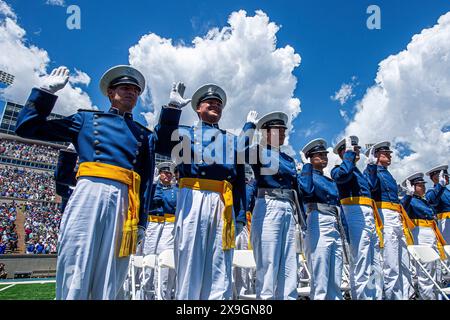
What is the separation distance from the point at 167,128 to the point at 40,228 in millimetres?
31364

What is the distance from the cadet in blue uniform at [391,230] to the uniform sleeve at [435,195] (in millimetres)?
2854

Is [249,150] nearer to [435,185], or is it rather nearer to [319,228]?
[319,228]

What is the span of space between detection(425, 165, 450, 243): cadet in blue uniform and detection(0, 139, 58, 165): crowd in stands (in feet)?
176

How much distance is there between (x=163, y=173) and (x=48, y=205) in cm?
3458

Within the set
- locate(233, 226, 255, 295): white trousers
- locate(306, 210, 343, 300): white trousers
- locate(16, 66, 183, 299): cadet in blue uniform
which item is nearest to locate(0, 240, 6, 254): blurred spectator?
locate(233, 226, 255, 295): white trousers

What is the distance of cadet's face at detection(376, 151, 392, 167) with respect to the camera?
7.01m

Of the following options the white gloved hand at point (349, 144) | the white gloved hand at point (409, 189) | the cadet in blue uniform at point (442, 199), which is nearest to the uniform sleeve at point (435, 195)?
the cadet in blue uniform at point (442, 199)

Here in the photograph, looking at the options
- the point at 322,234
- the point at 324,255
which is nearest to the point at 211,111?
the point at 322,234

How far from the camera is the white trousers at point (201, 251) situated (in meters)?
3.17

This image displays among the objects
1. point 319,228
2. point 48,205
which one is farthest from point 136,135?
point 48,205

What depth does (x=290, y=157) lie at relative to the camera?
4969mm

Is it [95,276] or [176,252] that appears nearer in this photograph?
[95,276]

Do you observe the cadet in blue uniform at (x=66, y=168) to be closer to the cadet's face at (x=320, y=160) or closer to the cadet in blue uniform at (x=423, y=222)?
the cadet's face at (x=320, y=160)
